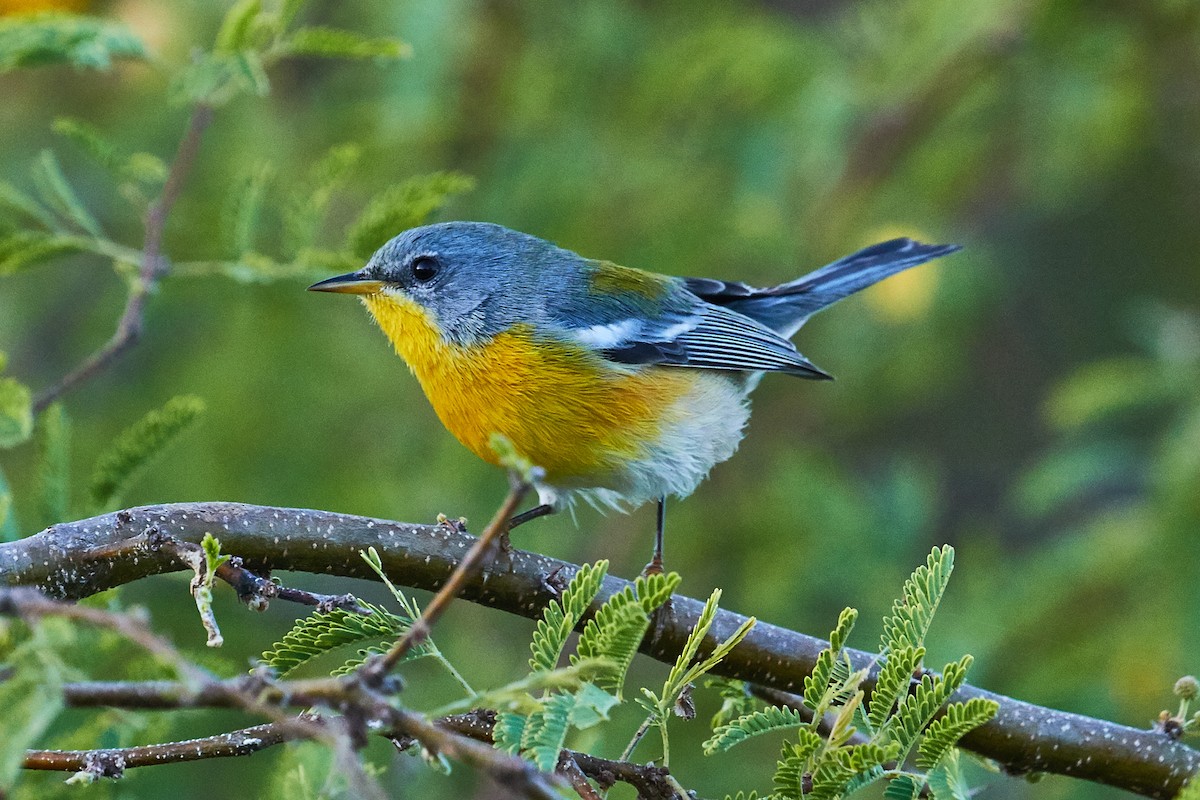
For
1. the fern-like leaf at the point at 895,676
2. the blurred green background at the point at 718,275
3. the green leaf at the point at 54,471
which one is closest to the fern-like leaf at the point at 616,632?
the fern-like leaf at the point at 895,676

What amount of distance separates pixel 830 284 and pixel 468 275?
166 cm

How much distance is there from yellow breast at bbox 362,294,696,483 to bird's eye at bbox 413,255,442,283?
0.20 m

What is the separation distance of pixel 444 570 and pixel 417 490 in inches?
124

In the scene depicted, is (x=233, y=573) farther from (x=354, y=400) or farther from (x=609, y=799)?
(x=354, y=400)

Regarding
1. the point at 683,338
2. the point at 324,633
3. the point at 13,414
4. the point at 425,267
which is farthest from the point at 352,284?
the point at 324,633

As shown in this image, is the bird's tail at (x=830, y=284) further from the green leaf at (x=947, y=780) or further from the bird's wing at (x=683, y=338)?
the green leaf at (x=947, y=780)

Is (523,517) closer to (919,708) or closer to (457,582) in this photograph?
(919,708)

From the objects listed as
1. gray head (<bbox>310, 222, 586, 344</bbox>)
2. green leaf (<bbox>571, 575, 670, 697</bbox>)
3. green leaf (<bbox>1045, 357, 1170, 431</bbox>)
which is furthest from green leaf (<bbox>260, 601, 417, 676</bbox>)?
green leaf (<bbox>1045, 357, 1170, 431</bbox>)

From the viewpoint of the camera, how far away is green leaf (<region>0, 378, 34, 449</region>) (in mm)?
2471

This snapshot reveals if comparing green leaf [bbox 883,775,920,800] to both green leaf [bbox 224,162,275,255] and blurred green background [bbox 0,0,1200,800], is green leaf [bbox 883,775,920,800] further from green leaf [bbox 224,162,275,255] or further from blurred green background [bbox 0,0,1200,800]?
blurred green background [bbox 0,0,1200,800]

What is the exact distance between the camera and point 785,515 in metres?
6.02

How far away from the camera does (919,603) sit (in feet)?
6.64

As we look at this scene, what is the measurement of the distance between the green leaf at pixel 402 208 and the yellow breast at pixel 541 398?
522mm

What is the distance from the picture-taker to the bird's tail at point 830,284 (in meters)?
5.04
